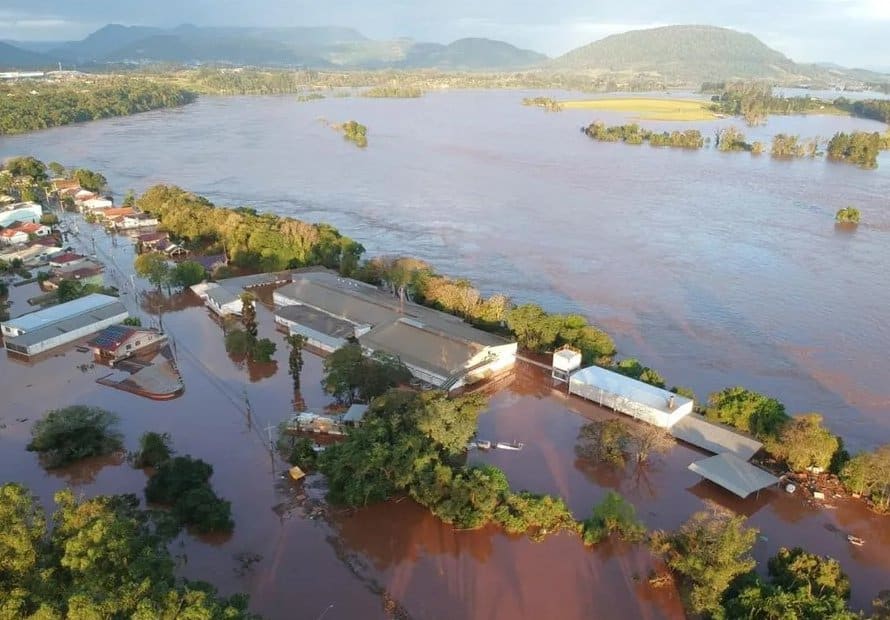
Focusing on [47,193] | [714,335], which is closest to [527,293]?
[714,335]

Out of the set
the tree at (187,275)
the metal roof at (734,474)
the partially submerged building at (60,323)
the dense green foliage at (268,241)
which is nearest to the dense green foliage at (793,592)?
the metal roof at (734,474)

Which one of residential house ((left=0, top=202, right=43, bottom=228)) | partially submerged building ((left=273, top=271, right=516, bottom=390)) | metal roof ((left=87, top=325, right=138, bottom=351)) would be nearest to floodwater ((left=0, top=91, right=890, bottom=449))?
partially submerged building ((left=273, top=271, right=516, bottom=390))

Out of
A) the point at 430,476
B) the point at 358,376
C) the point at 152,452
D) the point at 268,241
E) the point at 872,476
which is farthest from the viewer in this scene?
the point at 268,241

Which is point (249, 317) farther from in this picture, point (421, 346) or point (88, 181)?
point (88, 181)

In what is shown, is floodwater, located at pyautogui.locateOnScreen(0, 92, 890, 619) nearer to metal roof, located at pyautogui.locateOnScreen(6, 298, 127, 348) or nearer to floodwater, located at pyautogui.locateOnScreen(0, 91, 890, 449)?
floodwater, located at pyautogui.locateOnScreen(0, 91, 890, 449)

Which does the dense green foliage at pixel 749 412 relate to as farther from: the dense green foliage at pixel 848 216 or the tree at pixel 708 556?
the dense green foliage at pixel 848 216

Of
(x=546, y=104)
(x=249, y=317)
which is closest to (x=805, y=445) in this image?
(x=249, y=317)
